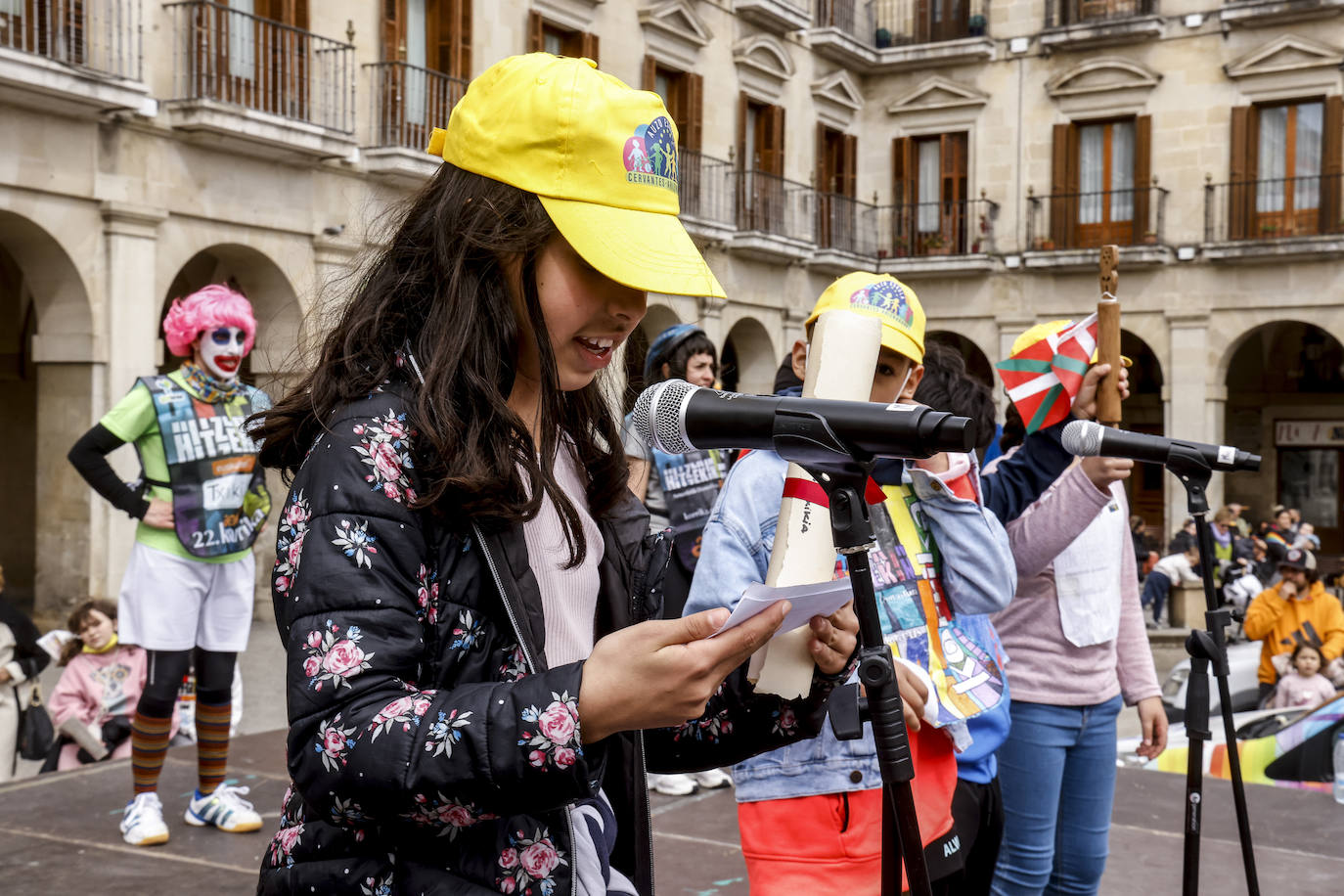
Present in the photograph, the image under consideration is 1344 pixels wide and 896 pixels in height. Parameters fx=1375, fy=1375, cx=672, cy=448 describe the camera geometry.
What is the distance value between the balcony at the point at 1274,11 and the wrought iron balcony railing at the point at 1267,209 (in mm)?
2409

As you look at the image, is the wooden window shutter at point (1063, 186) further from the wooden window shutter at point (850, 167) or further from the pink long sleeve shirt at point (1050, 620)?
the pink long sleeve shirt at point (1050, 620)

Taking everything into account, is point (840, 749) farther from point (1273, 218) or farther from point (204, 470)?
point (1273, 218)

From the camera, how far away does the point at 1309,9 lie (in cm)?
2055

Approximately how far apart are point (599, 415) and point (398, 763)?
739 millimetres

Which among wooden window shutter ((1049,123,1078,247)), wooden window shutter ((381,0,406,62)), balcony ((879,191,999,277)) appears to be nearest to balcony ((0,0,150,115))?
wooden window shutter ((381,0,406,62))

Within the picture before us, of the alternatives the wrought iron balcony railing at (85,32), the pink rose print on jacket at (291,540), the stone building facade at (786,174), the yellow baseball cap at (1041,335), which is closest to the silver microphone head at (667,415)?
the pink rose print on jacket at (291,540)

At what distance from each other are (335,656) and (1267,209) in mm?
22533

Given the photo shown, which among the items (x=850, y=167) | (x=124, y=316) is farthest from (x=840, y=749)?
(x=850, y=167)

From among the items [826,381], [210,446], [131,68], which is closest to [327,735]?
[826,381]

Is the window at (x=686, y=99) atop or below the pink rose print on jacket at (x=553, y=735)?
atop

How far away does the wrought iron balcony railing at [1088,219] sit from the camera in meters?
22.0

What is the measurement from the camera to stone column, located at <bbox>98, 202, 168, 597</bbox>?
12.1 m

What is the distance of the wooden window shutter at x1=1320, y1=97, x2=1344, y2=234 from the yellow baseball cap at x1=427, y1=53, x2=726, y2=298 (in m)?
21.7

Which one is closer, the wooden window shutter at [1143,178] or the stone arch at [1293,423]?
the wooden window shutter at [1143,178]
